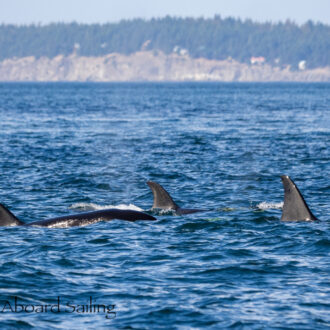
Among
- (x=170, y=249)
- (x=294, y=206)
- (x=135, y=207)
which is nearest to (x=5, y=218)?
(x=170, y=249)

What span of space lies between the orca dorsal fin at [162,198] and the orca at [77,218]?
57.9 inches

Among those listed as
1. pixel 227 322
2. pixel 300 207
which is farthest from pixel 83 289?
pixel 300 207

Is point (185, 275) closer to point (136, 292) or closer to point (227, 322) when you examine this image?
point (136, 292)

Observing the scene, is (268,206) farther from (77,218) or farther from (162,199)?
(77,218)

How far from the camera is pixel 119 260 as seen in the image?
1544 cm

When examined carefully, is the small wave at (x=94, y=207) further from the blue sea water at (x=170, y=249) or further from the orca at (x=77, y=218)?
the orca at (x=77, y=218)

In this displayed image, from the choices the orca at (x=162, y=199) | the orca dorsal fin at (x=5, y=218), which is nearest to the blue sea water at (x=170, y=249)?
the orca dorsal fin at (x=5, y=218)

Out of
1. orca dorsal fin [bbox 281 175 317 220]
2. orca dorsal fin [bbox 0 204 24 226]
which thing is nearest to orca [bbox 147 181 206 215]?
orca dorsal fin [bbox 281 175 317 220]

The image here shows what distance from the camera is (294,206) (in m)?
18.8

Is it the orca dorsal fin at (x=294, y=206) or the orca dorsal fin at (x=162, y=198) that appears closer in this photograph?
the orca dorsal fin at (x=294, y=206)

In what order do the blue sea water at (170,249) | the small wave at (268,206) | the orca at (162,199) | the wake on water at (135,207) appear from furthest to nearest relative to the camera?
the small wave at (268,206) → the orca at (162,199) → the wake on water at (135,207) → the blue sea water at (170,249)

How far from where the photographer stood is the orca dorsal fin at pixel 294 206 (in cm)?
1819

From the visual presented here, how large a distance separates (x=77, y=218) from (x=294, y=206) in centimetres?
544

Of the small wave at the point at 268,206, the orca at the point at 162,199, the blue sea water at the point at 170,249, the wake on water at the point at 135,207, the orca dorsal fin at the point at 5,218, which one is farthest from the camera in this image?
the small wave at the point at 268,206
